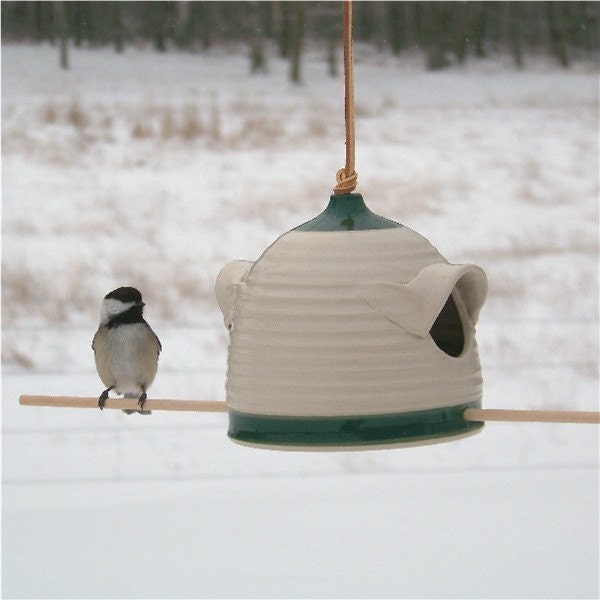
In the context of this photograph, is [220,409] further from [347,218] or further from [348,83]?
[348,83]

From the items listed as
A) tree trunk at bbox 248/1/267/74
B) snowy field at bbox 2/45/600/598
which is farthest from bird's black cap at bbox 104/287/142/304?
tree trunk at bbox 248/1/267/74

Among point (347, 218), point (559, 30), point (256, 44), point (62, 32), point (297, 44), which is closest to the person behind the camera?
point (347, 218)

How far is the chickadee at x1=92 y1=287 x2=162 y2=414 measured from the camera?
10.6ft

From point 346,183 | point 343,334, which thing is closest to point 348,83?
point 346,183

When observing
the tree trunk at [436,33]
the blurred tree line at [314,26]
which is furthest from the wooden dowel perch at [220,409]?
the tree trunk at [436,33]

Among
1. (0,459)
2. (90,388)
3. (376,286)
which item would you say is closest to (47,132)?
(90,388)

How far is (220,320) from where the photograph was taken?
745 cm

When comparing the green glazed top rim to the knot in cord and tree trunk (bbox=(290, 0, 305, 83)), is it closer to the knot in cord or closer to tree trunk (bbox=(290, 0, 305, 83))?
the knot in cord

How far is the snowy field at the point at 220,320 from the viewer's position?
5051 mm

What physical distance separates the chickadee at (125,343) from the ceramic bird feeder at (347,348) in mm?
1188

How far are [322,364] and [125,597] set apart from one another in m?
3.07

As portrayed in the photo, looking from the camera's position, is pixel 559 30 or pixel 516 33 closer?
pixel 559 30

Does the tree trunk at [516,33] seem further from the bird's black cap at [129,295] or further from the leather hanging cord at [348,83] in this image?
the leather hanging cord at [348,83]

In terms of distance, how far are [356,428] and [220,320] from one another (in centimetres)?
558
